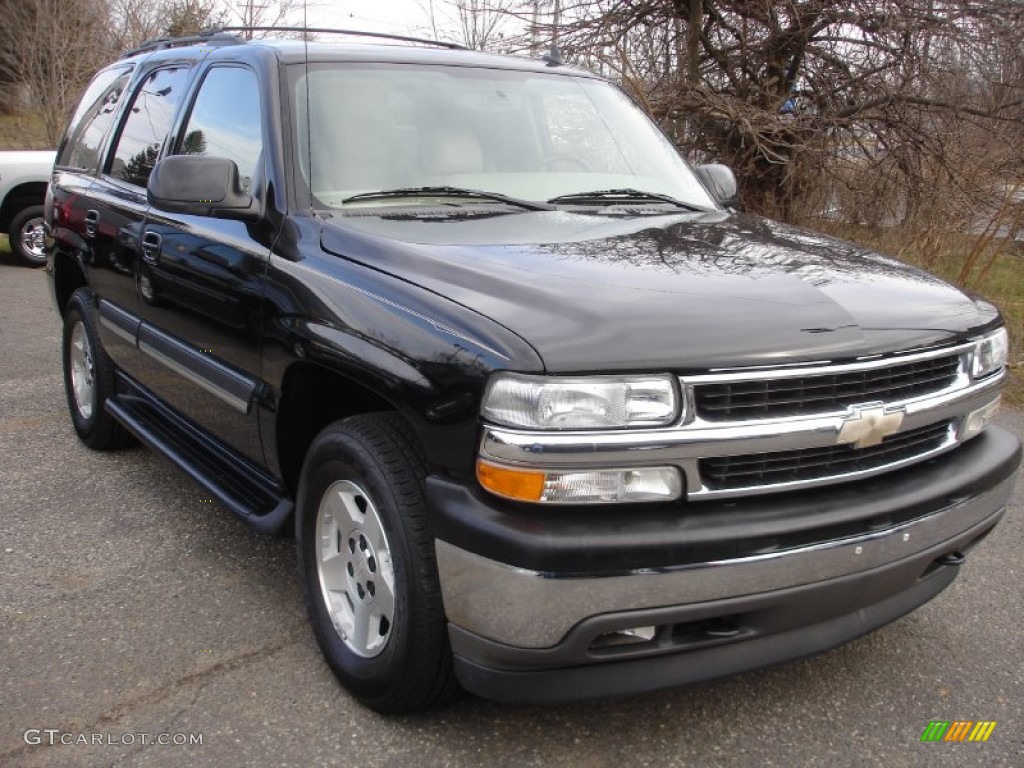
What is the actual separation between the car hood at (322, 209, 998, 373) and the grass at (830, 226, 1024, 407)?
4.23m

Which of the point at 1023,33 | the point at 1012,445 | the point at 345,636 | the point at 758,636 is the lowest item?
the point at 345,636

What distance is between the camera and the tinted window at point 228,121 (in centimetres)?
329

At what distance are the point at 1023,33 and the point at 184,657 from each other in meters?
9.38

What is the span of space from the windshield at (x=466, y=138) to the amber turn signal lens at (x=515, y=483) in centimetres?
131

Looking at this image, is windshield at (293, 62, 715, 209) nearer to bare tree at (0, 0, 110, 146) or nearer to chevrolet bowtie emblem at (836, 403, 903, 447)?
chevrolet bowtie emblem at (836, 403, 903, 447)

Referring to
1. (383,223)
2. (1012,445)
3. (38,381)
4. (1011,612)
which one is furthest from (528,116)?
(38,381)

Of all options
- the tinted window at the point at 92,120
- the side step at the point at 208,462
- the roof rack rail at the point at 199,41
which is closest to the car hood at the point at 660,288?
the side step at the point at 208,462

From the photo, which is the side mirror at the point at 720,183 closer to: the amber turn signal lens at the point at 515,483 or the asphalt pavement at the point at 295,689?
Answer: the asphalt pavement at the point at 295,689

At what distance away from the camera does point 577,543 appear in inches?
81.1

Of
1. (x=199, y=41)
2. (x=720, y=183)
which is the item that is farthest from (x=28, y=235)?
(x=720, y=183)

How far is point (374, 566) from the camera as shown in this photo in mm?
2621

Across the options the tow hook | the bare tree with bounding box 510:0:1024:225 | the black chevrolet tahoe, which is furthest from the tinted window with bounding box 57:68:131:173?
the bare tree with bounding box 510:0:1024:225

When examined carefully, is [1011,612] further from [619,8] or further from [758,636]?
[619,8]

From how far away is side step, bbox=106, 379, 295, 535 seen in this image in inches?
123
